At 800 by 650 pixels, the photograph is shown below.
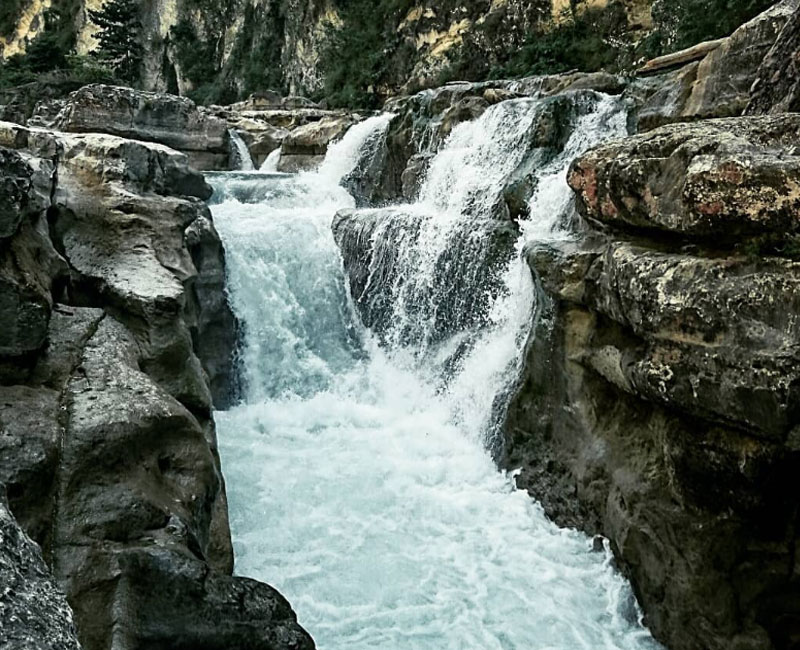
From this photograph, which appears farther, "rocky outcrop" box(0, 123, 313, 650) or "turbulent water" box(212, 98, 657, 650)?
"turbulent water" box(212, 98, 657, 650)

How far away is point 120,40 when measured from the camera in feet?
127

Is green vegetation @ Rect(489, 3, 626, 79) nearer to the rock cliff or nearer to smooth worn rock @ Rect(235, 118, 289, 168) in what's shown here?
smooth worn rock @ Rect(235, 118, 289, 168)

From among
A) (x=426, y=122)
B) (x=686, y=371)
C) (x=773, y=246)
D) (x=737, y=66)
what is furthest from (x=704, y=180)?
(x=426, y=122)

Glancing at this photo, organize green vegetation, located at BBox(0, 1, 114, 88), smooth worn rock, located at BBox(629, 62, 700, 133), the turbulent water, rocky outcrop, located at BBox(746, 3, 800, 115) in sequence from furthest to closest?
green vegetation, located at BBox(0, 1, 114, 88), smooth worn rock, located at BBox(629, 62, 700, 133), rocky outcrop, located at BBox(746, 3, 800, 115), the turbulent water

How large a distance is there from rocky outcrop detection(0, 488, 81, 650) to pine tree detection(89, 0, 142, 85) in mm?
41234

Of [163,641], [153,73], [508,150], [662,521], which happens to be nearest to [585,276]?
[662,521]

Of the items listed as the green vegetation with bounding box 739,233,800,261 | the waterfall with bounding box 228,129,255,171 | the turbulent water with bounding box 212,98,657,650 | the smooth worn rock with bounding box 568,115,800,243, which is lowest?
the turbulent water with bounding box 212,98,657,650

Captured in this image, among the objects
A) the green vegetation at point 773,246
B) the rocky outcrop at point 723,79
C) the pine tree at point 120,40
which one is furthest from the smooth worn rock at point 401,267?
the pine tree at point 120,40

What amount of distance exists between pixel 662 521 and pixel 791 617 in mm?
939

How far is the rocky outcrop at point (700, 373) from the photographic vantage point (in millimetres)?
4047

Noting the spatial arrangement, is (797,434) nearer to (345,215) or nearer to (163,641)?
(163,641)

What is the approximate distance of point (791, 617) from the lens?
4.43m


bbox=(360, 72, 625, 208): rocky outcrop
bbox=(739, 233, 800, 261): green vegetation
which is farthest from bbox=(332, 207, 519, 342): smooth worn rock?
bbox=(739, 233, 800, 261): green vegetation

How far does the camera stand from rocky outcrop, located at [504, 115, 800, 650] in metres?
4.05
